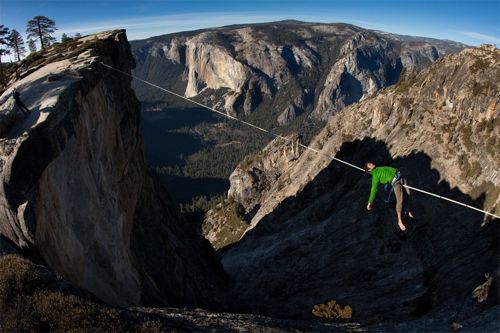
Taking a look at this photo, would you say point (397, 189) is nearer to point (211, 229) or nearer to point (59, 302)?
point (59, 302)

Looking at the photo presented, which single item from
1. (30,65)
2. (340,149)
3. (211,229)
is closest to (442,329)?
(30,65)

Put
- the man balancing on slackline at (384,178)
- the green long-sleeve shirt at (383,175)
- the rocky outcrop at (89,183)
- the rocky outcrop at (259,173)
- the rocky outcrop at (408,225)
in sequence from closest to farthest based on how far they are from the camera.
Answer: the rocky outcrop at (89,183), the man balancing on slackline at (384,178), the green long-sleeve shirt at (383,175), the rocky outcrop at (408,225), the rocky outcrop at (259,173)

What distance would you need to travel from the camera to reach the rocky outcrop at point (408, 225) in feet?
128

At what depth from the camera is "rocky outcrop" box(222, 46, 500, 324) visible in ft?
128

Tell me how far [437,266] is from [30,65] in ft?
139

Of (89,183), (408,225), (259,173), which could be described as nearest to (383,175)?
(89,183)

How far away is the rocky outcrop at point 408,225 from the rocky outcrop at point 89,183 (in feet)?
A: 47.0

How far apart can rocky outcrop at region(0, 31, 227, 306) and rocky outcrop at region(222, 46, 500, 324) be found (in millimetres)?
14332

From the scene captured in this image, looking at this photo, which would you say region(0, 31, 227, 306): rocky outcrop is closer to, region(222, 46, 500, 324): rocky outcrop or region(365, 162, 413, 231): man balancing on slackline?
region(222, 46, 500, 324): rocky outcrop

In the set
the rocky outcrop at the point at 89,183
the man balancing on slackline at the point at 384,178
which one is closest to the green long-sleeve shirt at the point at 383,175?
the man balancing on slackline at the point at 384,178

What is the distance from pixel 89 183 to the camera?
92.9 ft

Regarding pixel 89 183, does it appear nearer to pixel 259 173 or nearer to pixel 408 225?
pixel 408 225

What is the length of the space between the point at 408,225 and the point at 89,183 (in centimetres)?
3574

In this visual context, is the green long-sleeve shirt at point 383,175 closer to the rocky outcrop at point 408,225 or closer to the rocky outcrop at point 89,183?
the rocky outcrop at point 408,225
